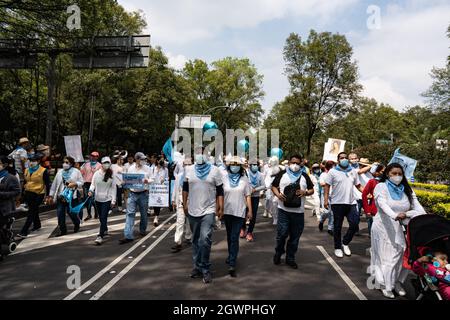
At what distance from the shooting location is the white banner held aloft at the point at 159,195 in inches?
391

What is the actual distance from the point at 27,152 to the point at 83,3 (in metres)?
5.37

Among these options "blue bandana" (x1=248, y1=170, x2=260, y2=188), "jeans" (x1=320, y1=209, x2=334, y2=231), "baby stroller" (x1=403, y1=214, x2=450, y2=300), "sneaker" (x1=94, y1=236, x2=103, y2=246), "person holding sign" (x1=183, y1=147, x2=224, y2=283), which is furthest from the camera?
"blue bandana" (x1=248, y1=170, x2=260, y2=188)

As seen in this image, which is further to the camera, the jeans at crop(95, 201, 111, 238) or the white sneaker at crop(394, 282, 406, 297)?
the jeans at crop(95, 201, 111, 238)

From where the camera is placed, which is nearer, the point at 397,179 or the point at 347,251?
the point at 397,179

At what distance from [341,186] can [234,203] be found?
2.31m

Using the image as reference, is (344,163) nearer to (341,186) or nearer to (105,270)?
(341,186)

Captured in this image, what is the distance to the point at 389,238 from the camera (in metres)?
4.88

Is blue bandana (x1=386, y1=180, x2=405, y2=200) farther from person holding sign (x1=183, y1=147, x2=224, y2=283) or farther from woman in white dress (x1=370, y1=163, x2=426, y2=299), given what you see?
person holding sign (x1=183, y1=147, x2=224, y2=283)

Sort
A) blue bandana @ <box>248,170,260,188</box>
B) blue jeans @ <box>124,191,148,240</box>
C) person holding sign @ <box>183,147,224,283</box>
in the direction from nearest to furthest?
person holding sign @ <box>183,147,224,283</box> → blue jeans @ <box>124,191,148,240</box> → blue bandana @ <box>248,170,260,188</box>

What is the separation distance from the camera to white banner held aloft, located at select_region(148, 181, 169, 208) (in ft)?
32.6

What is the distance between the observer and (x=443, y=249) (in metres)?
4.09

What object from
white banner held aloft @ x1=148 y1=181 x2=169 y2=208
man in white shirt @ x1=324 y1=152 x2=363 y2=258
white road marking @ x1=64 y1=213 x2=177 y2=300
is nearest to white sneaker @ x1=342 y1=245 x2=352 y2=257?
man in white shirt @ x1=324 y1=152 x2=363 y2=258

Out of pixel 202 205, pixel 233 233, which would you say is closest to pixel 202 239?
pixel 202 205

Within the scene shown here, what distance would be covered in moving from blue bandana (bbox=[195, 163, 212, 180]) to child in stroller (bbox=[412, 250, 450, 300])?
2959 millimetres
